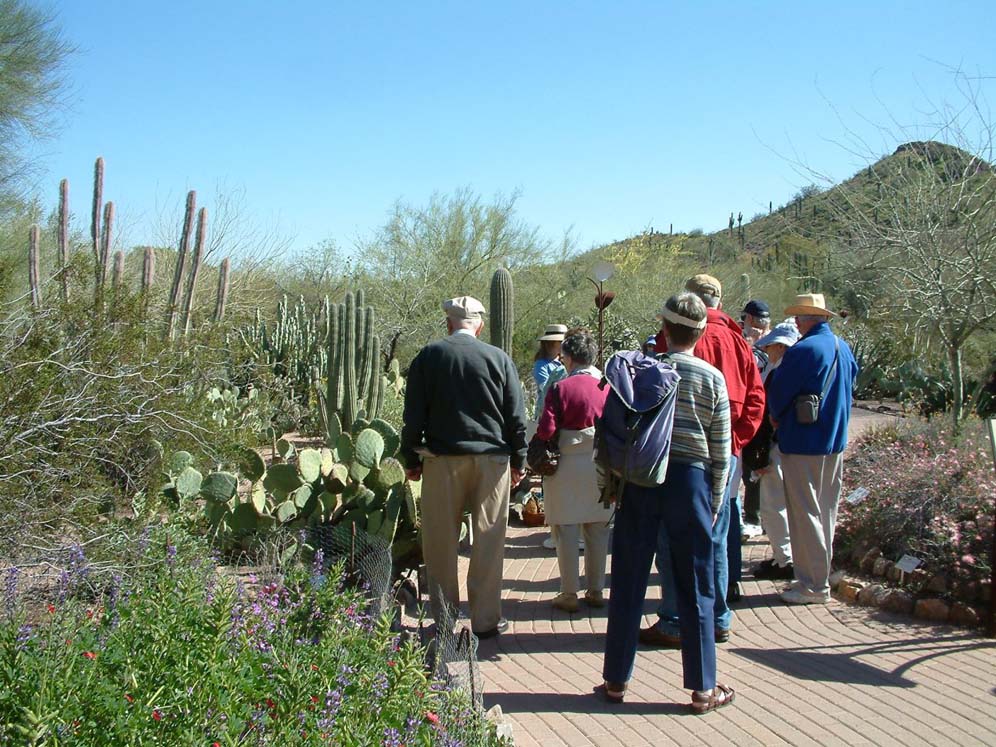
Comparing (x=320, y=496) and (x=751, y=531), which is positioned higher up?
(x=320, y=496)

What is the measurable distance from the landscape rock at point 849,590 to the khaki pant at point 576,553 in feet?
5.26

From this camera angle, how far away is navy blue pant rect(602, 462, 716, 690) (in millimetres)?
4234

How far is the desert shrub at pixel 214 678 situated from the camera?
2803mm

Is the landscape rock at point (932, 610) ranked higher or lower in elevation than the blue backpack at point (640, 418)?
lower

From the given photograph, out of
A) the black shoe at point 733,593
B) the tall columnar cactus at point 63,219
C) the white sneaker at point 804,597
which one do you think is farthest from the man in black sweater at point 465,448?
the tall columnar cactus at point 63,219

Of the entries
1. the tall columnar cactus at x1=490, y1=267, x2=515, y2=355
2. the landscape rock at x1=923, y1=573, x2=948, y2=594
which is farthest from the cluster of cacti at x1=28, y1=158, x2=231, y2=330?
the landscape rock at x1=923, y1=573, x2=948, y2=594

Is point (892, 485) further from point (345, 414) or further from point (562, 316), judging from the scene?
point (562, 316)

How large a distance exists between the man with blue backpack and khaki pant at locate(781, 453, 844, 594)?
179cm

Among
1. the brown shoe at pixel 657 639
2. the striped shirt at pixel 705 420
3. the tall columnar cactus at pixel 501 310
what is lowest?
the brown shoe at pixel 657 639

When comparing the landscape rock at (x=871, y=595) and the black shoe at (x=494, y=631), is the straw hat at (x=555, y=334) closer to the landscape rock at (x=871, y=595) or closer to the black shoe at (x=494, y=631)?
the black shoe at (x=494, y=631)

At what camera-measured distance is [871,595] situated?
19.8ft

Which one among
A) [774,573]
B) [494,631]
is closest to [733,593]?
[774,573]

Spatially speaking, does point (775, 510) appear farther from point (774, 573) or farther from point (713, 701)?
point (713, 701)

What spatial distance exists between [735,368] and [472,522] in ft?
5.73
